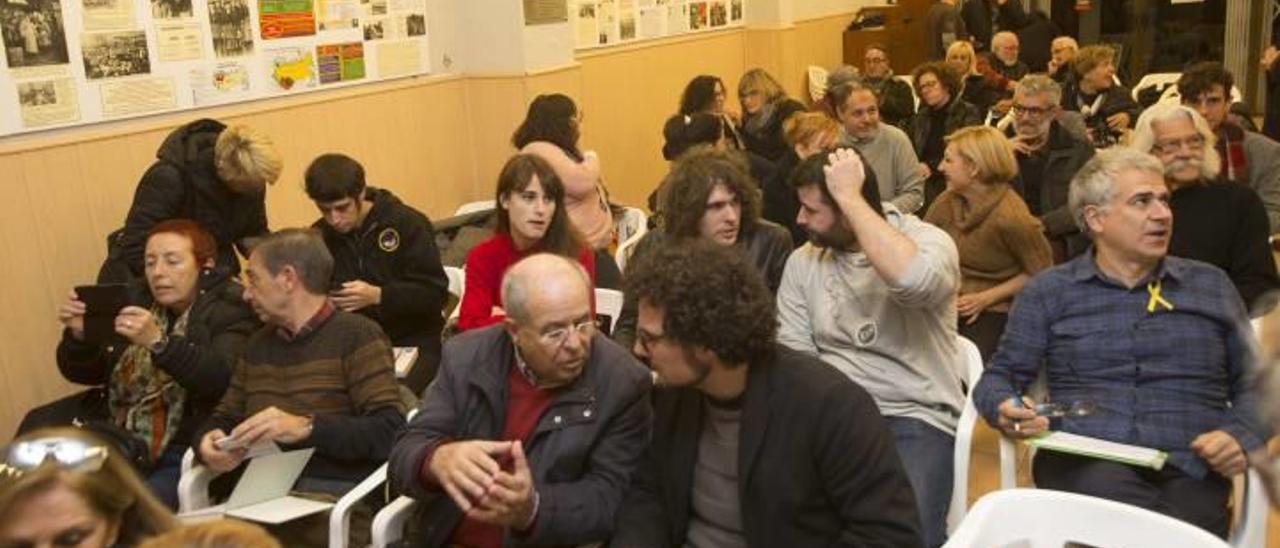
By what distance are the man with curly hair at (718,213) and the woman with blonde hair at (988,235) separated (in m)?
0.89

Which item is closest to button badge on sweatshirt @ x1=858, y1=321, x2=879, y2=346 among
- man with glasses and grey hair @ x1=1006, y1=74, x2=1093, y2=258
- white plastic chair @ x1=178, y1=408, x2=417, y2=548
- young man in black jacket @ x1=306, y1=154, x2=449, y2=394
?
white plastic chair @ x1=178, y1=408, x2=417, y2=548

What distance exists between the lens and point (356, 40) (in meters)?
5.96

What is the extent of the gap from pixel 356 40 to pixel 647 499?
13.6 ft

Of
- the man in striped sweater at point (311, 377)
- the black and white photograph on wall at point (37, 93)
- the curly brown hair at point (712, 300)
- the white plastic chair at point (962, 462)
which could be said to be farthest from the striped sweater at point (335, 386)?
the black and white photograph on wall at point (37, 93)

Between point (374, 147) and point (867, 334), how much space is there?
146 inches

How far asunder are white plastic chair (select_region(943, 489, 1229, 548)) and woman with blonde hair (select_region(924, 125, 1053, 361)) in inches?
73.3

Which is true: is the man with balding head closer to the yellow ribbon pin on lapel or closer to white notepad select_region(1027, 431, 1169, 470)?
white notepad select_region(1027, 431, 1169, 470)

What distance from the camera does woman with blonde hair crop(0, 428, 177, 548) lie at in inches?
80.2

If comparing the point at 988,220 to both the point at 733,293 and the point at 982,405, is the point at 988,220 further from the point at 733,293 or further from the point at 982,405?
the point at 733,293

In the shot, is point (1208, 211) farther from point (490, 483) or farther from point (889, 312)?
point (490, 483)

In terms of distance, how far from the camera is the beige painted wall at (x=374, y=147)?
4.36 m

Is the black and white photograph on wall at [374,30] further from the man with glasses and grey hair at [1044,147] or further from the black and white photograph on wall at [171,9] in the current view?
the man with glasses and grey hair at [1044,147]

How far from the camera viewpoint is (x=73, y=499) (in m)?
2.07

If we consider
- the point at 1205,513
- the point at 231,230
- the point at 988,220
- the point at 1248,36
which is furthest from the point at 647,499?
the point at 1248,36
